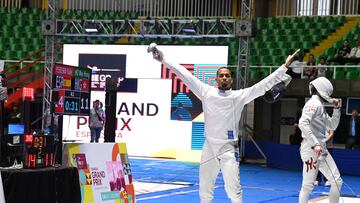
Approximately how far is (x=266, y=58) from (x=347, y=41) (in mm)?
3062

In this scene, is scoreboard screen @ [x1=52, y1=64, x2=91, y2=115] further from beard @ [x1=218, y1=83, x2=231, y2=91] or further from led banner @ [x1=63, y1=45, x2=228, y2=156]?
led banner @ [x1=63, y1=45, x2=228, y2=156]

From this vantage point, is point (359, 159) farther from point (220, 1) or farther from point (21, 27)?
point (21, 27)

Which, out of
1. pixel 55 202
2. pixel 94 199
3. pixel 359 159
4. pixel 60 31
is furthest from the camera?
pixel 60 31

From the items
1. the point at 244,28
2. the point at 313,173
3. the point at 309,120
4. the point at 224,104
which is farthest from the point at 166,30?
the point at 224,104

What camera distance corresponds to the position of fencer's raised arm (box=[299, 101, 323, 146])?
7.50 meters

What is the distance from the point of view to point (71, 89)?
755 centimetres

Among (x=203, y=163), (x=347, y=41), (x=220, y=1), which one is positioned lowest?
(x=203, y=163)

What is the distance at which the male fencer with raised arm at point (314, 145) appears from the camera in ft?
25.0

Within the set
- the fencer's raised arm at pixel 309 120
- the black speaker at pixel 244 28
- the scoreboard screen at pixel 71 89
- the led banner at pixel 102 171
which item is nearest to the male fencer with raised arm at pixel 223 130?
the fencer's raised arm at pixel 309 120

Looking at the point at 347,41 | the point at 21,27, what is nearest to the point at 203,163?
the point at 347,41

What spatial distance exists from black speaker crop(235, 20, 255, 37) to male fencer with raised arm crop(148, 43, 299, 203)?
1023cm

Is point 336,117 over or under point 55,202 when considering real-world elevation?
over

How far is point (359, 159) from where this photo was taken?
53.8 feet

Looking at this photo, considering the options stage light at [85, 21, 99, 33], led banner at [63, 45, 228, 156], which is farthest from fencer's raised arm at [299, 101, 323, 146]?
stage light at [85, 21, 99, 33]
